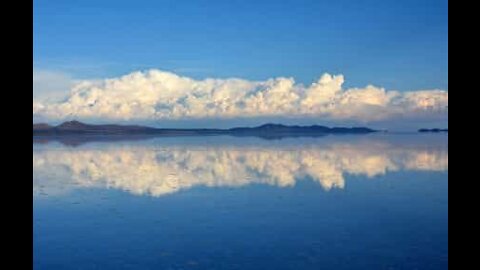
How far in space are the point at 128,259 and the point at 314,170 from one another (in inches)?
762

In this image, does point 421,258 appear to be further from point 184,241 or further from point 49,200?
point 49,200

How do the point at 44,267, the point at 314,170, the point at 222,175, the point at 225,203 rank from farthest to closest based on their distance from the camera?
the point at 314,170 < the point at 222,175 < the point at 225,203 < the point at 44,267

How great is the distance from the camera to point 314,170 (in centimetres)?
2773
